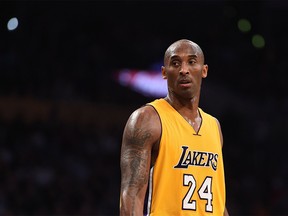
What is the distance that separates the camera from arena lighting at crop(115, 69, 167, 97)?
1430cm

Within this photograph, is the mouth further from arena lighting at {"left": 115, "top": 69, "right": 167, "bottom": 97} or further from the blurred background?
arena lighting at {"left": 115, "top": 69, "right": 167, "bottom": 97}

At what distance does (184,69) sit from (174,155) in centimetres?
54

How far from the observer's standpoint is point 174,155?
13.2 feet

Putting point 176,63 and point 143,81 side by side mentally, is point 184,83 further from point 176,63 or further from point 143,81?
point 143,81

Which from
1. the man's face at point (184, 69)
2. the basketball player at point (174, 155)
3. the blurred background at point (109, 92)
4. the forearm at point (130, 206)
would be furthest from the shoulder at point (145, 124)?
the blurred background at point (109, 92)

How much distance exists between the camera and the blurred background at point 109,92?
11.1 metres

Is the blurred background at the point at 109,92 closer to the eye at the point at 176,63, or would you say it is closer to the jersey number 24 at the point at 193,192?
the eye at the point at 176,63

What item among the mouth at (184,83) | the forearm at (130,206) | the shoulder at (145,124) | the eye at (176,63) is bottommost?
the forearm at (130,206)

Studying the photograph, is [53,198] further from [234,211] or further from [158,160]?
[158,160]

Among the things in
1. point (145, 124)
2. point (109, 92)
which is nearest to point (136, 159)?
point (145, 124)

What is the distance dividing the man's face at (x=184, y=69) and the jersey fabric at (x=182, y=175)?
162 millimetres

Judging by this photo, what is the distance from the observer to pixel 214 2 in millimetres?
15414

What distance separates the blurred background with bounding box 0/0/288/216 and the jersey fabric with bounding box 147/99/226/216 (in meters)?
5.55

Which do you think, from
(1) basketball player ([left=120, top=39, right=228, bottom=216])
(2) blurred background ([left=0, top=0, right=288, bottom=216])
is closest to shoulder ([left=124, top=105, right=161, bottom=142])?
(1) basketball player ([left=120, top=39, right=228, bottom=216])
